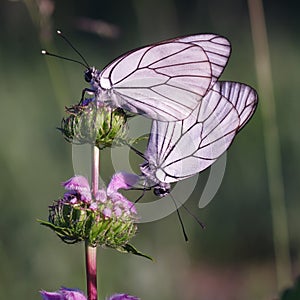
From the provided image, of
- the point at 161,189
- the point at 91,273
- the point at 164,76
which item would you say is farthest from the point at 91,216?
the point at 164,76

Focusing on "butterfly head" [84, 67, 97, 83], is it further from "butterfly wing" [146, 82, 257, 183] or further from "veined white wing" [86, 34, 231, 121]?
"butterfly wing" [146, 82, 257, 183]

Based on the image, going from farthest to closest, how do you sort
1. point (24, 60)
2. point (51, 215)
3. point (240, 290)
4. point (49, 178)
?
point (24, 60), point (240, 290), point (49, 178), point (51, 215)

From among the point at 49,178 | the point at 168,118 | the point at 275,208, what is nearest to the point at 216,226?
the point at 49,178

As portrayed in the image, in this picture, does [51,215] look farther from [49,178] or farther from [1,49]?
[1,49]

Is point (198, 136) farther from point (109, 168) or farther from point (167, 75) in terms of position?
point (109, 168)

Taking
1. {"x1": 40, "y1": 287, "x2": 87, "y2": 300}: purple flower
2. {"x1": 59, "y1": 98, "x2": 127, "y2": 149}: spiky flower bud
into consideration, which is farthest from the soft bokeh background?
{"x1": 40, "y1": 287, "x2": 87, "y2": 300}: purple flower

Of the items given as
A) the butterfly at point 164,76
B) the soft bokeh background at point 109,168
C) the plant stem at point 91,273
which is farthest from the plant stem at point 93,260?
the soft bokeh background at point 109,168
